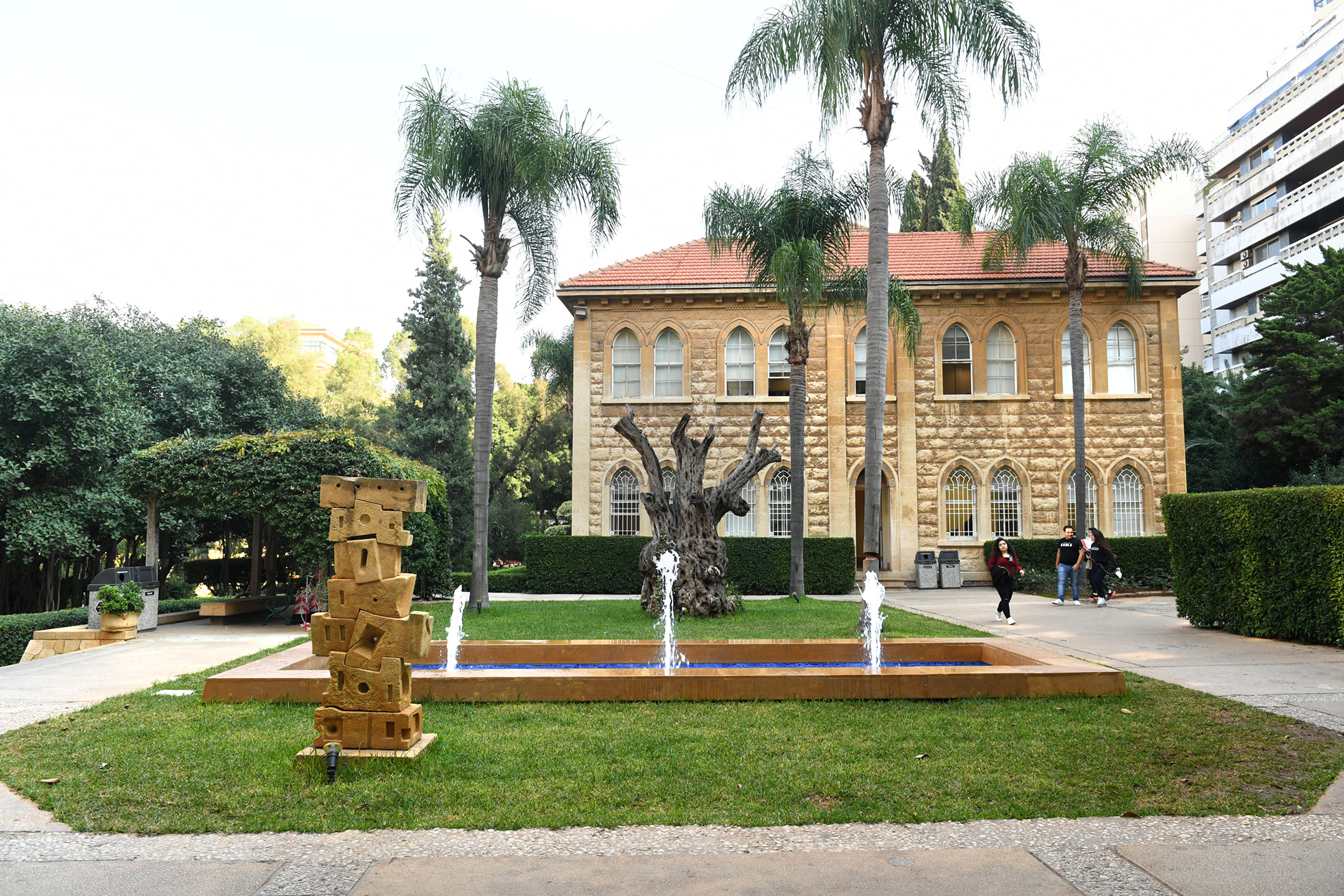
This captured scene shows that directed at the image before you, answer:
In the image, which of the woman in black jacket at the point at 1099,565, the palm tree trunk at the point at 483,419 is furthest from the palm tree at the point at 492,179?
the woman in black jacket at the point at 1099,565

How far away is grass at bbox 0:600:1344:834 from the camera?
15.5 ft

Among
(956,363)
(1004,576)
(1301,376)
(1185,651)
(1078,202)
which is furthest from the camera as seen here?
(1301,376)

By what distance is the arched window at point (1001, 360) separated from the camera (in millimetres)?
26234

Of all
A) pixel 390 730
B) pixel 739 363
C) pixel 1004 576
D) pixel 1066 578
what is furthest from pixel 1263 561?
pixel 739 363

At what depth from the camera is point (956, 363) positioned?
26266 millimetres

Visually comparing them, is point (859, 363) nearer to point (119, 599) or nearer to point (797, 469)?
point (797, 469)

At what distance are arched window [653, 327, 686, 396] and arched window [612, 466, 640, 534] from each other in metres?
2.77

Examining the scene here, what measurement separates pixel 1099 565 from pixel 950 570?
5.90 meters

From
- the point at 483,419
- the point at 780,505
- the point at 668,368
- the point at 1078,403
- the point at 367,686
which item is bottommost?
the point at 367,686

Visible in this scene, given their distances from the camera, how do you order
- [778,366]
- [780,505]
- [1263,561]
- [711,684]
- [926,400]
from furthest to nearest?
[778,366] → [780,505] → [926,400] → [1263,561] → [711,684]

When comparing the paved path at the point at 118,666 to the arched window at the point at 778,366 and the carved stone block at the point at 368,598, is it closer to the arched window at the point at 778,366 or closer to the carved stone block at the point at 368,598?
the carved stone block at the point at 368,598

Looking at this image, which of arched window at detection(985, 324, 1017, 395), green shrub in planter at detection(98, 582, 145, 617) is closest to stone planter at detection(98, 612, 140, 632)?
green shrub in planter at detection(98, 582, 145, 617)

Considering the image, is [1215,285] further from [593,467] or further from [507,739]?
[507,739]

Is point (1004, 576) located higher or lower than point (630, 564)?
higher
